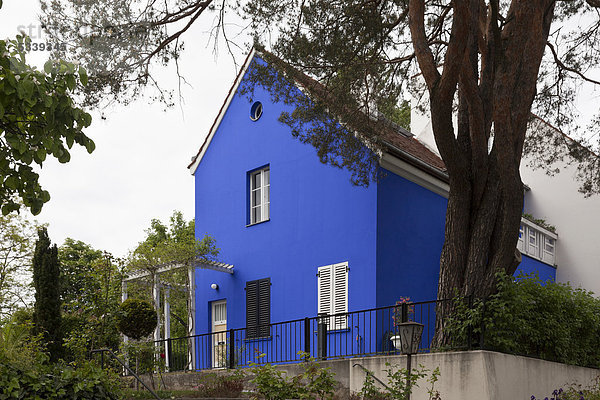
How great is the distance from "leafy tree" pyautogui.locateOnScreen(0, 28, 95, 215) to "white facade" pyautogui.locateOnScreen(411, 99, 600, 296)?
1583 cm

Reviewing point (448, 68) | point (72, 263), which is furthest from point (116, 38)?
point (72, 263)

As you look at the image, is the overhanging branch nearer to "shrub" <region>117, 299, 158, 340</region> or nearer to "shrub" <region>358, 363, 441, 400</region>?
"shrub" <region>358, 363, 441, 400</region>

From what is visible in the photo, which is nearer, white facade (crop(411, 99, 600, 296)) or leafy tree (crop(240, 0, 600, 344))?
leafy tree (crop(240, 0, 600, 344))

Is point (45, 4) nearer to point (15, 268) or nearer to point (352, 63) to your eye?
point (352, 63)

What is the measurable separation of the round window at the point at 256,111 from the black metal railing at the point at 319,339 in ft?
18.2

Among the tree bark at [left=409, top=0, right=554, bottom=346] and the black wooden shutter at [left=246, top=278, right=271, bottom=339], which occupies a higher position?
the tree bark at [left=409, top=0, right=554, bottom=346]

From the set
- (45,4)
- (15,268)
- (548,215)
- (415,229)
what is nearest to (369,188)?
(415,229)

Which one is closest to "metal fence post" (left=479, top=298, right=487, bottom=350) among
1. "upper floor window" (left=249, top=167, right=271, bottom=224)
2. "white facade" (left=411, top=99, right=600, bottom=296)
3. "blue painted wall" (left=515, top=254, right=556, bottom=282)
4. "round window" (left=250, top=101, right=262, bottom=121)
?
"upper floor window" (left=249, top=167, right=271, bottom=224)


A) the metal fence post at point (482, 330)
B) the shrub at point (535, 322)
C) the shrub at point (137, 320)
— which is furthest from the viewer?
the shrub at point (137, 320)

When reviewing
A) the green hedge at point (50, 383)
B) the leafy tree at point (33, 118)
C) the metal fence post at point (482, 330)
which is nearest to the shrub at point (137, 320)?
the green hedge at point (50, 383)

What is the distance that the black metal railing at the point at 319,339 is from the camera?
13039 millimetres

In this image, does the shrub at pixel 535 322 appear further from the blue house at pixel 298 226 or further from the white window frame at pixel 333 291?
the white window frame at pixel 333 291

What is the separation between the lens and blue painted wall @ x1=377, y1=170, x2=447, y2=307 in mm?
14492

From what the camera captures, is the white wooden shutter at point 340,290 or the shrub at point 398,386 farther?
the white wooden shutter at point 340,290
